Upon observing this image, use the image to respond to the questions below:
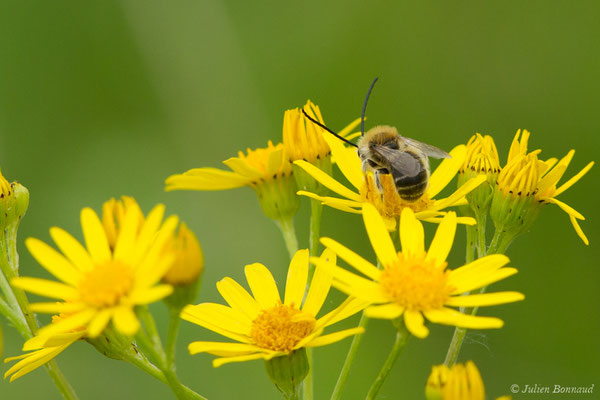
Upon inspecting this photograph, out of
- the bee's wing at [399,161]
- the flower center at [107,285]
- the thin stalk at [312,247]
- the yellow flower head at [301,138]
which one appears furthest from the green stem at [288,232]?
the flower center at [107,285]

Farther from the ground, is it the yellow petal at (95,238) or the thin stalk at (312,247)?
the yellow petal at (95,238)

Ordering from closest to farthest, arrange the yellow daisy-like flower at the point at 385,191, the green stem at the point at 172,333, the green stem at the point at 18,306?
the green stem at the point at 172,333 < the green stem at the point at 18,306 < the yellow daisy-like flower at the point at 385,191

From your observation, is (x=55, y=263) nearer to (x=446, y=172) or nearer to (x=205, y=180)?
(x=205, y=180)

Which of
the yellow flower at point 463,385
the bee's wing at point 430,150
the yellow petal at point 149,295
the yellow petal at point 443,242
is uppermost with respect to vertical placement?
the yellow petal at point 149,295

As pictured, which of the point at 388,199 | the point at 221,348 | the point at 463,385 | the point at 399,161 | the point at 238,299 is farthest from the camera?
the point at 399,161

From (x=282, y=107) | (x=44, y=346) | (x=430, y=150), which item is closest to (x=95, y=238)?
(x=44, y=346)

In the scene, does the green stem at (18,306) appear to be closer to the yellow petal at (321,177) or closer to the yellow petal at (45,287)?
the yellow petal at (45,287)

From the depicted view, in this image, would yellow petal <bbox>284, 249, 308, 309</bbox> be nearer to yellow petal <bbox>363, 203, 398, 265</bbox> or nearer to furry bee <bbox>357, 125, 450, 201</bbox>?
yellow petal <bbox>363, 203, 398, 265</bbox>
